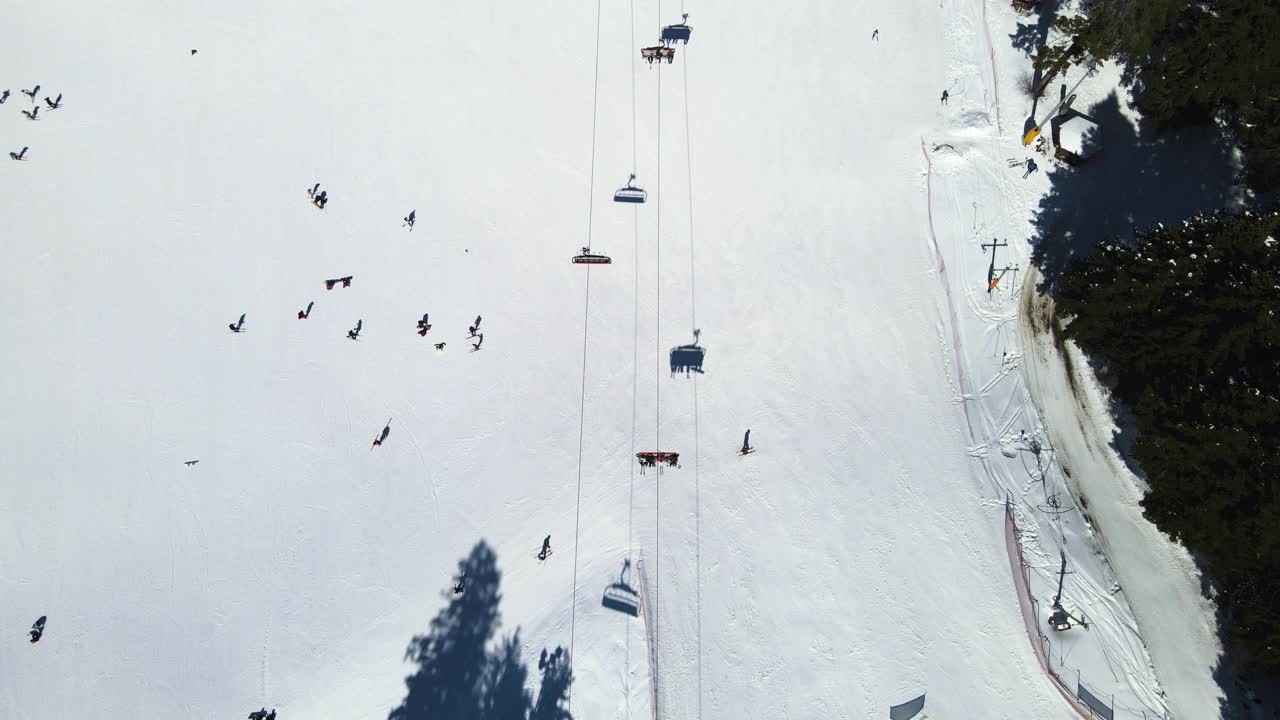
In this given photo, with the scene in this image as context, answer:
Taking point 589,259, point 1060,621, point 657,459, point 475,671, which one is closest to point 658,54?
point 589,259

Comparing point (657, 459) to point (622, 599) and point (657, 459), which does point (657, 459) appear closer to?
point (657, 459)

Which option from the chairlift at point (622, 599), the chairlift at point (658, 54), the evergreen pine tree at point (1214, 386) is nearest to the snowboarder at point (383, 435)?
the chairlift at point (622, 599)

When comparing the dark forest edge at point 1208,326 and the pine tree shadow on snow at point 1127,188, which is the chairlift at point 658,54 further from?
the pine tree shadow on snow at point 1127,188

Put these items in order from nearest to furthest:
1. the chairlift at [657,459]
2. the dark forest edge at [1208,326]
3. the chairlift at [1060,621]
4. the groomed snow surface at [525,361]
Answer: the dark forest edge at [1208,326], the chairlift at [1060,621], the groomed snow surface at [525,361], the chairlift at [657,459]

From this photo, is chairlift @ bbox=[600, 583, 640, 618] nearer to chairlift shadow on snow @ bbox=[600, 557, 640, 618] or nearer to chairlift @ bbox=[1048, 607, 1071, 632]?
chairlift shadow on snow @ bbox=[600, 557, 640, 618]

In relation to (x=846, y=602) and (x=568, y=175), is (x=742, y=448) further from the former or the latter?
(x=568, y=175)

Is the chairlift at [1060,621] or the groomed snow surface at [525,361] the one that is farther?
the groomed snow surface at [525,361]

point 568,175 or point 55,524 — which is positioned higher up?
point 568,175

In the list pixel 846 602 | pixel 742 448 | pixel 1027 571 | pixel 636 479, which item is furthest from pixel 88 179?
pixel 1027 571
